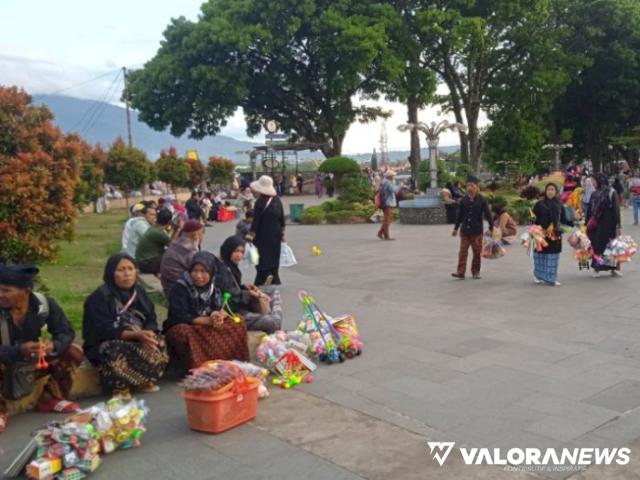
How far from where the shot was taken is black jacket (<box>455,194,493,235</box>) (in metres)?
9.77

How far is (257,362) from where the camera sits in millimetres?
5883

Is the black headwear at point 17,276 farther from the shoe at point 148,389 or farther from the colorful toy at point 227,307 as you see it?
the colorful toy at point 227,307

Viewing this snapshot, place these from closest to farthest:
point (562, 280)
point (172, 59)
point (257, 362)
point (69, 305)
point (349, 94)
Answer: point (257, 362)
point (69, 305)
point (562, 280)
point (172, 59)
point (349, 94)

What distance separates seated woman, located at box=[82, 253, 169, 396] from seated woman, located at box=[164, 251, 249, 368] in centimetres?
24

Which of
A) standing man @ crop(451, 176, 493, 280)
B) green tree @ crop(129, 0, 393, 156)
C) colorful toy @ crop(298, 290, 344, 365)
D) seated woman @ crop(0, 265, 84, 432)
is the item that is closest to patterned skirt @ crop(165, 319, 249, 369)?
colorful toy @ crop(298, 290, 344, 365)

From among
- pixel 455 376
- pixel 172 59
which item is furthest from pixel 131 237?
pixel 172 59

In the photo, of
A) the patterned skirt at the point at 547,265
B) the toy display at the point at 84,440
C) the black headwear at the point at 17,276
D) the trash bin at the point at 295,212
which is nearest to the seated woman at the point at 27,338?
the black headwear at the point at 17,276

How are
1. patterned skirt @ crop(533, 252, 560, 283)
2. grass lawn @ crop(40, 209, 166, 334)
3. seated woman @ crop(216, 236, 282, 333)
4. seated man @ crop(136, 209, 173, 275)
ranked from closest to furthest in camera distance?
seated woman @ crop(216, 236, 282, 333)
grass lawn @ crop(40, 209, 166, 334)
seated man @ crop(136, 209, 173, 275)
patterned skirt @ crop(533, 252, 560, 283)

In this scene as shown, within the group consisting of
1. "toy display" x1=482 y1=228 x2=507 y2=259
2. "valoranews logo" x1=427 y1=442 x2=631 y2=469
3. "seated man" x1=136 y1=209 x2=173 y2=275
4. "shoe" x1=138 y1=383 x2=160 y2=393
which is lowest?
"valoranews logo" x1=427 y1=442 x2=631 y2=469

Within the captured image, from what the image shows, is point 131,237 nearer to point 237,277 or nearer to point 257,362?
point 237,277

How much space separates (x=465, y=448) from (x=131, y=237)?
7141 millimetres

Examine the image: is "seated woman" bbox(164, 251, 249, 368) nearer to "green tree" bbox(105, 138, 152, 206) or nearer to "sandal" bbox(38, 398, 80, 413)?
"sandal" bbox(38, 398, 80, 413)

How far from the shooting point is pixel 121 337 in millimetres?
4988

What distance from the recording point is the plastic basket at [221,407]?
428cm
